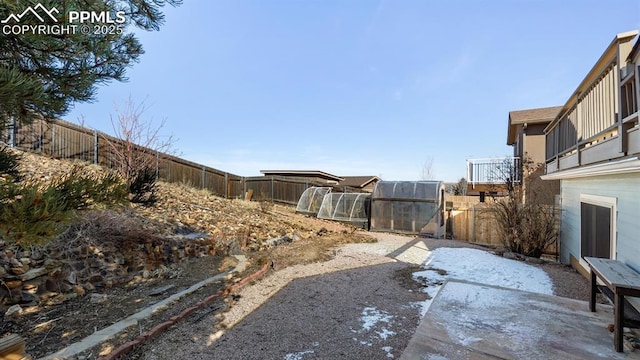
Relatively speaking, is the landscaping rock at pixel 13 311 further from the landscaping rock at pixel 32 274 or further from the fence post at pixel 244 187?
the fence post at pixel 244 187

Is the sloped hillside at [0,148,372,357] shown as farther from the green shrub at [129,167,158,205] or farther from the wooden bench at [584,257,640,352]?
the wooden bench at [584,257,640,352]

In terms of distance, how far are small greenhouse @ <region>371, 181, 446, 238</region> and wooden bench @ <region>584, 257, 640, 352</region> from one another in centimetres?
718

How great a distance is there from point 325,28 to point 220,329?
8086mm

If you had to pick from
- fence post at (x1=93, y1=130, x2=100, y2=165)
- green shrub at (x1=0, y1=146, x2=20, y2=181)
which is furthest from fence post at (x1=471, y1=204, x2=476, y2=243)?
fence post at (x1=93, y1=130, x2=100, y2=165)

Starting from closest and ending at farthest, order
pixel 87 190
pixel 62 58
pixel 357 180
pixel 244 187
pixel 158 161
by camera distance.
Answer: pixel 87 190
pixel 62 58
pixel 158 161
pixel 244 187
pixel 357 180

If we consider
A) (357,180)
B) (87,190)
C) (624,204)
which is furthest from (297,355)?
(357,180)

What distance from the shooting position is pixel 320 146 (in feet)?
66.6

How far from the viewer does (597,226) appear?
14.8ft

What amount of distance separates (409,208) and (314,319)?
8.17 m

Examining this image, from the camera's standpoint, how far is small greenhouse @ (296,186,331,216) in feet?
44.6

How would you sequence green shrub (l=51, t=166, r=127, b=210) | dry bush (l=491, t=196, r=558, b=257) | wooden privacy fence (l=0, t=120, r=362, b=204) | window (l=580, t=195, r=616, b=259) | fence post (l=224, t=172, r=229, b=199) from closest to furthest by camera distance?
green shrub (l=51, t=166, r=127, b=210)
window (l=580, t=195, r=616, b=259)
dry bush (l=491, t=196, r=558, b=257)
wooden privacy fence (l=0, t=120, r=362, b=204)
fence post (l=224, t=172, r=229, b=199)

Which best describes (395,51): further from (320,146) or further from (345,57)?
(320,146)

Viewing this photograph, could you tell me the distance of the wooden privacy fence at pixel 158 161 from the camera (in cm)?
824

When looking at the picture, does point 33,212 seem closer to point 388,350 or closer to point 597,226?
point 388,350
